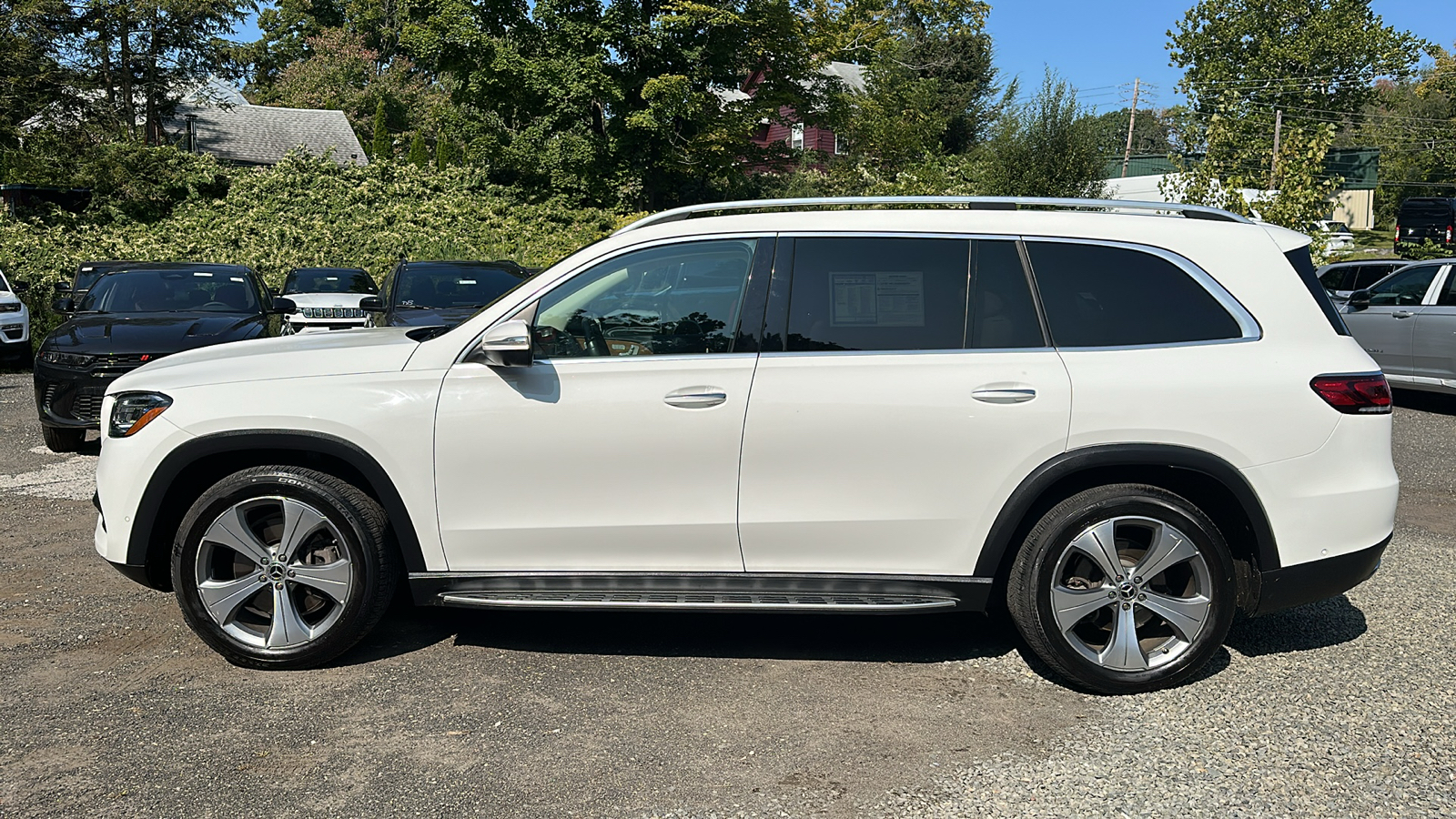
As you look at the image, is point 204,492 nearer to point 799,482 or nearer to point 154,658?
point 154,658

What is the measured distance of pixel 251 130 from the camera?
42594 millimetres

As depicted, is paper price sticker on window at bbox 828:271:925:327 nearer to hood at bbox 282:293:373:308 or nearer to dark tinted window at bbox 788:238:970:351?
dark tinted window at bbox 788:238:970:351

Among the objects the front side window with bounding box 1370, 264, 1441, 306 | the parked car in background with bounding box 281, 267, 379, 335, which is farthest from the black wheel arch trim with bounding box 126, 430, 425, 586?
the front side window with bounding box 1370, 264, 1441, 306

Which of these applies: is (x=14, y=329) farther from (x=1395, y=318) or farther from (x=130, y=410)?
(x=1395, y=318)

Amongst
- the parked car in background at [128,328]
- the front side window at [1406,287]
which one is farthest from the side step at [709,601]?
the front side window at [1406,287]

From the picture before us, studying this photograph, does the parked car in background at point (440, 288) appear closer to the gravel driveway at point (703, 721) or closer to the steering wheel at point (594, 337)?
the gravel driveway at point (703, 721)

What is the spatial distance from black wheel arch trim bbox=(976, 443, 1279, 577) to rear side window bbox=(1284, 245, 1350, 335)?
28.7 inches

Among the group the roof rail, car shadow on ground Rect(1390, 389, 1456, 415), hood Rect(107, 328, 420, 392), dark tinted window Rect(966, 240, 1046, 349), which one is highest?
the roof rail

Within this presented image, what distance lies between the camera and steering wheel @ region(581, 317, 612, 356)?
171 inches

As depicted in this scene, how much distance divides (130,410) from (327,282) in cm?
1252

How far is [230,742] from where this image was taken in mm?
3861

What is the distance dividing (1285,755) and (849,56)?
114 ft

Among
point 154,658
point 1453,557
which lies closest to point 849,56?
point 1453,557

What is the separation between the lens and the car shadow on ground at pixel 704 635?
477 cm
